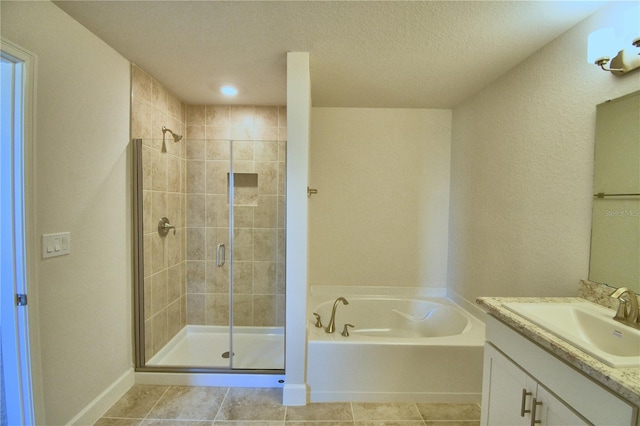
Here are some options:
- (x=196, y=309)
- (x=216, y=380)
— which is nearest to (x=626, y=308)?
(x=216, y=380)

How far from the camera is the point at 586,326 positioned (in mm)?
1156

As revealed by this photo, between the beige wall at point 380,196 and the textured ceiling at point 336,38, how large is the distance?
19.3 inches

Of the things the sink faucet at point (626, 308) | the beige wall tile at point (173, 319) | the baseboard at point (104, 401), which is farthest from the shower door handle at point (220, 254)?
the sink faucet at point (626, 308)

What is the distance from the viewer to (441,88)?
225cm

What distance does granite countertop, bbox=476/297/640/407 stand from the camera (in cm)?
68

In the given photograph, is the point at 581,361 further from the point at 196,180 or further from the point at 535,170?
the point at 196,180

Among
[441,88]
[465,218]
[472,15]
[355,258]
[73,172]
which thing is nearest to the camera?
[472,15]

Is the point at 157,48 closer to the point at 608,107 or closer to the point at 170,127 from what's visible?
the point at 170,127

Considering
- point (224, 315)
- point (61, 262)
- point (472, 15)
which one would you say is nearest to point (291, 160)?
point (472, 15)

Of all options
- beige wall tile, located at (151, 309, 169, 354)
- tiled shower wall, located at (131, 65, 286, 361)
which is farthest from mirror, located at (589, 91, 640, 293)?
beige wall tile, located at (151, 309, 169, 354)

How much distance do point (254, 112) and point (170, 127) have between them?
0.80 metres

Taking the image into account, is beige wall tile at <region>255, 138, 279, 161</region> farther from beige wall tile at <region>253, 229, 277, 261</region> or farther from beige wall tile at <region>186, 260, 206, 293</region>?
beige wall tile at <region>186, 260, 206, 293</region>

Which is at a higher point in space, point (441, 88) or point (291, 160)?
point (441, 88)

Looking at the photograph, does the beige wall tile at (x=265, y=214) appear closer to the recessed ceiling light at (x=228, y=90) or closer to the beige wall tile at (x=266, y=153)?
the beige wall tile at (x=266, y=153)
